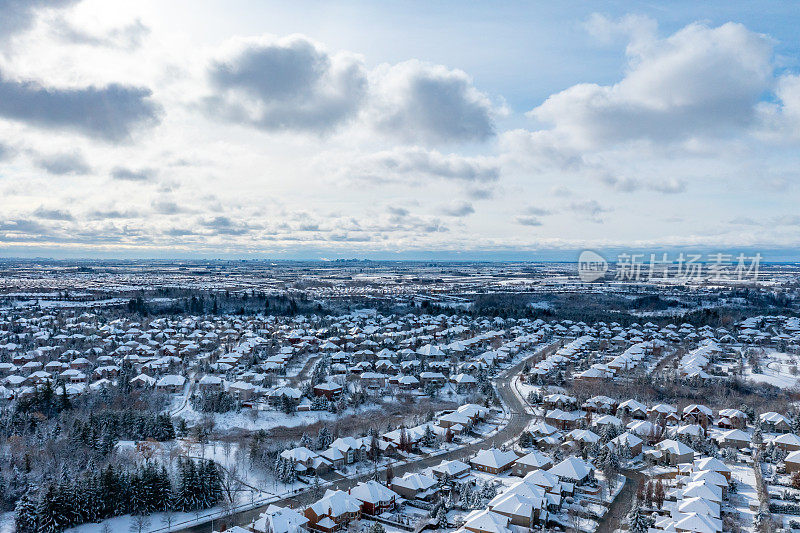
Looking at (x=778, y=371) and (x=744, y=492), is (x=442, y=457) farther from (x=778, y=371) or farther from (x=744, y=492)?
(x=778, y=371)

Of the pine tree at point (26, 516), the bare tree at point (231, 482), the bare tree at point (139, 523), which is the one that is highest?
the pine tree at point (26, 516)

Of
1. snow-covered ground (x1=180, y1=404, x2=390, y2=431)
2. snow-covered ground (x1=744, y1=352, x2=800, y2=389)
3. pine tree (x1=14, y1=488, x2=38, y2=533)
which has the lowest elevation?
snow-covered ground (x1=180, y1=404, x2=390, y2=431)

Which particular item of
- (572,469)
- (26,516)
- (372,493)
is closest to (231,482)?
(372,493)

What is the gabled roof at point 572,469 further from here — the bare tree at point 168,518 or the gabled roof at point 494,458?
the bare tree at point 168,518

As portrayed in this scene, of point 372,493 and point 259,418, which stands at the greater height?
point 372,493

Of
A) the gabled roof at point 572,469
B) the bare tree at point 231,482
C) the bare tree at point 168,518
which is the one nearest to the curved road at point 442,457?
the bare tree at point 168,518

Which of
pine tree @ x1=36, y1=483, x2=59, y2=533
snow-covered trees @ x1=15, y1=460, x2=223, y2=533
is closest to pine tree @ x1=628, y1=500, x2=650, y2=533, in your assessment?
snow-covered trees @ x1=15, y1=460, x2=223, y2=533

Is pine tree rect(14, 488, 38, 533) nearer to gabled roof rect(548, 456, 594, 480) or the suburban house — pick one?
the suburban house

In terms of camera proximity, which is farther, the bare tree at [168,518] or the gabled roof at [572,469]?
the gabled roof at [572,469]

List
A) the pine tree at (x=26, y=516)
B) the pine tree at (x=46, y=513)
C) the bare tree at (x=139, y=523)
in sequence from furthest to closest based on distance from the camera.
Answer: the bare tree at (x=139, y=523), the pine tree at (x=46, y=513), the pine tree at (x=26, y=516)
